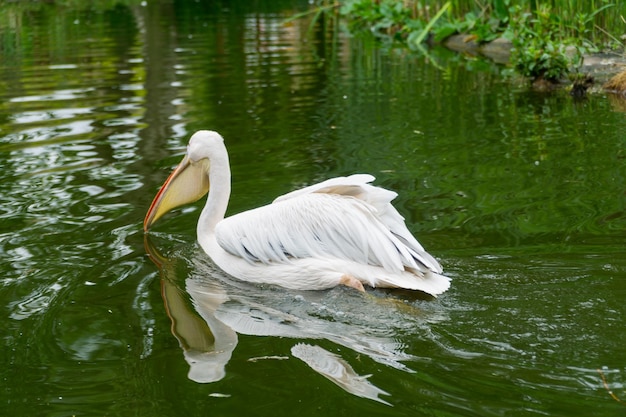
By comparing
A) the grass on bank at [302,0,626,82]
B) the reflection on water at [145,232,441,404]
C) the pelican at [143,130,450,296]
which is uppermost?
the grass on bank at [302,0,626,82]

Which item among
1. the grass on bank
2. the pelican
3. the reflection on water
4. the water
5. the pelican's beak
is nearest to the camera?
the water

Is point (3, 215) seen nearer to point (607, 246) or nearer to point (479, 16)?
point (607, 246)

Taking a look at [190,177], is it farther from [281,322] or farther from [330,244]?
[281,322]

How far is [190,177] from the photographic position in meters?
4.68

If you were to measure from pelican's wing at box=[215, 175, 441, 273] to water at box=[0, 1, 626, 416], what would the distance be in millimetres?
168

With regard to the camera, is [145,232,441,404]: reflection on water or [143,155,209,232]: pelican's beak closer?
[145,232,441,404]: reflection on water

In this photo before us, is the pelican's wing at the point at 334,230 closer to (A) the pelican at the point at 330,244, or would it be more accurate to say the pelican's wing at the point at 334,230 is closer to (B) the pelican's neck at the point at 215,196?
(A) the pelican at the point at 330,244

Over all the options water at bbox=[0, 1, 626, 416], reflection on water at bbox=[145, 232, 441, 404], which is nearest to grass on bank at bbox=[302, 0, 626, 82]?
water at bbox=[0, 1, 626, 416]

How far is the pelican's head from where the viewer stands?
4.48 metres

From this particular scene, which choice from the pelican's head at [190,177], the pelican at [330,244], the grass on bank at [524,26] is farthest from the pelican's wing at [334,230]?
the grass on bank at [524,26]

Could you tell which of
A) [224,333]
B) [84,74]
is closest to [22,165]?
[224,333]

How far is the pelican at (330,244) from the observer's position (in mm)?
3898

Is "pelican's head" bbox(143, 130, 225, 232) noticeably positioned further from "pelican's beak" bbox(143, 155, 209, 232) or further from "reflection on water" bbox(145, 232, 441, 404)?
"reflection on water" bbox(145, 232, 441, 404)

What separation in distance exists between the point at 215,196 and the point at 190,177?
26cm
